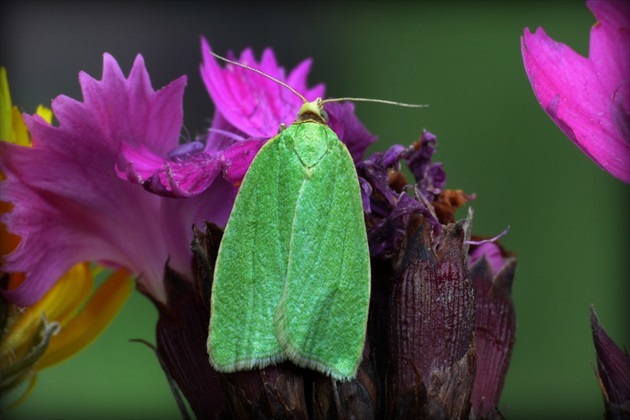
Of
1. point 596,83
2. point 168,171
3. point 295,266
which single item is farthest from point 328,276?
point 596,83

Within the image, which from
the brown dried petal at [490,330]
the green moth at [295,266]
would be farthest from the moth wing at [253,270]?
the brown dried petal at [490,330]

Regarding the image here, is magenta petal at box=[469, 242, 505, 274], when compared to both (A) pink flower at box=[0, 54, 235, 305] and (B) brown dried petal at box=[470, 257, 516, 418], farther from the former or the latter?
(A) pink flower at box=[0, 54, 235, 305]

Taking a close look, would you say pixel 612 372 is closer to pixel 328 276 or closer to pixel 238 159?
pixel 328 276

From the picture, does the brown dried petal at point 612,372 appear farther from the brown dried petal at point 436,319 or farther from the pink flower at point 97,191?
the pink flower at point 97,191

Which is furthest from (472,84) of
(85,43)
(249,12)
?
(85,43)

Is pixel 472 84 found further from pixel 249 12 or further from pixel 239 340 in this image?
pixel 239 340

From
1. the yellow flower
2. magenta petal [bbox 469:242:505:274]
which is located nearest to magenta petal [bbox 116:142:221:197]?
the yellow flower
